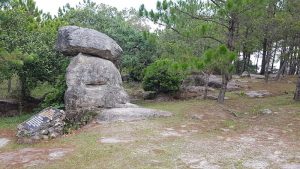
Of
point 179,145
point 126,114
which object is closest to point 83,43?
point 126,114

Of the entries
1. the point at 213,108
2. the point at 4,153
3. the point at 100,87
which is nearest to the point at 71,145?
the point at 4,153

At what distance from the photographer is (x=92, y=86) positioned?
1295 centimetres

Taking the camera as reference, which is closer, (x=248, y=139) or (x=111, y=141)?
(x=111, y=141)

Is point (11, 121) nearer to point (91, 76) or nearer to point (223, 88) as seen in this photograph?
point (91, 76)

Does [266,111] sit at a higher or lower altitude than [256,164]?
higher

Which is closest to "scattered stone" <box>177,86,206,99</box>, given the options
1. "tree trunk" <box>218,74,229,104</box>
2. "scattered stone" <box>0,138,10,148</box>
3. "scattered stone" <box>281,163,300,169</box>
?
"tree trunk" <box>218,74,229,104</box>

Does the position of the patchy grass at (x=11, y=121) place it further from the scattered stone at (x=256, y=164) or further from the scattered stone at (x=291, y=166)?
the scattered stone at (x=291, y=166)

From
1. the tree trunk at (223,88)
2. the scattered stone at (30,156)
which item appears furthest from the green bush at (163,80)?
the scattered stone at (30,156)

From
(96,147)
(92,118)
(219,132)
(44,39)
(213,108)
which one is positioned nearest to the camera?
(96,147)

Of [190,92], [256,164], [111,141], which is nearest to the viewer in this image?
[256,164]

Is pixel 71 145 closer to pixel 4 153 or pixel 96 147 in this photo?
pixel 96 147

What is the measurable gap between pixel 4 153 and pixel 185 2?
8.04 metres

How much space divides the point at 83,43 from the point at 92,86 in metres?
1.55

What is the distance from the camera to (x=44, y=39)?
15828mm
